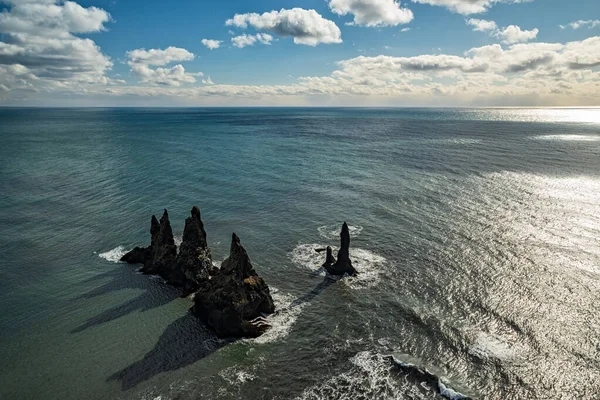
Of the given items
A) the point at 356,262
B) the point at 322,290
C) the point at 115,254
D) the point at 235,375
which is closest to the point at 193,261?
the point at 322,290

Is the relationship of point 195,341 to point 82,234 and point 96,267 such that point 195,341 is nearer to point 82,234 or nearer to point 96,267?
point 96,267

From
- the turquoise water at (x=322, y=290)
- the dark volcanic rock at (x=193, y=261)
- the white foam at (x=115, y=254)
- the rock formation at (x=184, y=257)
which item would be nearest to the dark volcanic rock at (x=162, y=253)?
the rock formation at (x=184, y=257)

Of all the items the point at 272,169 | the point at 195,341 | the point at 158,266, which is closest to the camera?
the point at 195,341

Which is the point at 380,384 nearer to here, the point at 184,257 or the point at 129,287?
the point at 184,257

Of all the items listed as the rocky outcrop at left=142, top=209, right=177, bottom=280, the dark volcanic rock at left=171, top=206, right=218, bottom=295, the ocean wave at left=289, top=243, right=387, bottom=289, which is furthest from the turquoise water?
the dark volcanic rock at left=171, top=206, right=218, bottom=295

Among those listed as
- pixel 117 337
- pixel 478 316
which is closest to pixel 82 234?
pixel 117 337

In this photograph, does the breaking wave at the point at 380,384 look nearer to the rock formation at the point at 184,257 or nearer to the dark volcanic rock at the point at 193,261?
the dark volcanic rock at the point at 193,261

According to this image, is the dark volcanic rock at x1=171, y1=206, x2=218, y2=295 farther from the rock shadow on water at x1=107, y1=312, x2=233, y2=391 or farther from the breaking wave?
the breaking wave
